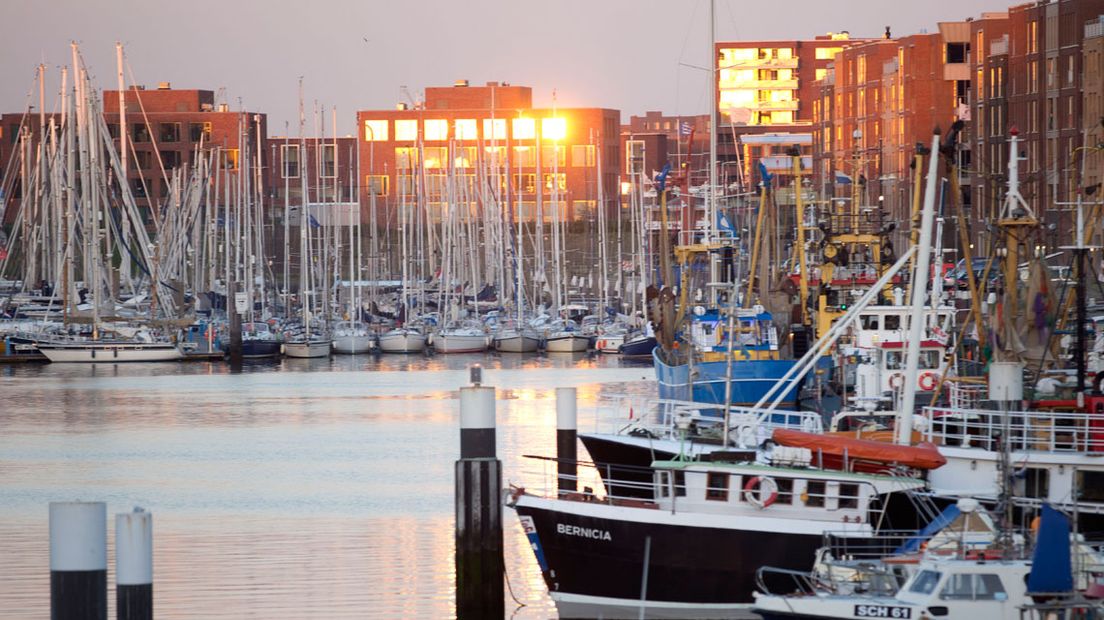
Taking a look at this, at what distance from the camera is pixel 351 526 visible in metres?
43.7

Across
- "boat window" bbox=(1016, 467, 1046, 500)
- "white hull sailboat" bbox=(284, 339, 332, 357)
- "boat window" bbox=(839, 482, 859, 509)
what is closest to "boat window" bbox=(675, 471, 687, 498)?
"boat window" bbox=(839, 482, 859, 509)

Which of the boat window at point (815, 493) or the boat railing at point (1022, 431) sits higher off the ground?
the boat railing at point (1022, 431)

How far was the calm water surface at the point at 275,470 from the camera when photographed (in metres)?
35.0

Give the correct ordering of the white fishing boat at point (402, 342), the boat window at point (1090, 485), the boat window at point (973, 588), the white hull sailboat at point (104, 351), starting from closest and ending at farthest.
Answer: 1. the boat window at point (973, 588)
2. the boat window at point (1090, 485)
3. the white hull sailboat at point (104, 351)
4. the white fishing boat at point (402, 342)

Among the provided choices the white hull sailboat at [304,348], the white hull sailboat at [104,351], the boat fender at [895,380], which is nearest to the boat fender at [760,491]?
the boat fender at [895,380]

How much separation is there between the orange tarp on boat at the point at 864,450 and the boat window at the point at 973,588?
18.5 feet

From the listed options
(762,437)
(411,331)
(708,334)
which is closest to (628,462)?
(762,437)

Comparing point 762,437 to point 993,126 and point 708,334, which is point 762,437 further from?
point 993,126

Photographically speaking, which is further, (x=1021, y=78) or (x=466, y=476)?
(x=1021, y=78)

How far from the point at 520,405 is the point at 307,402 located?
446 inches

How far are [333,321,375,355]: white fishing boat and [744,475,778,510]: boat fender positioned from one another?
9024cm

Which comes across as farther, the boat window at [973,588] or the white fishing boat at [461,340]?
the white fishing boat at [461,340]

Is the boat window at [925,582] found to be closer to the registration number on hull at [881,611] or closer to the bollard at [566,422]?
the registration number on hull at [881,611]

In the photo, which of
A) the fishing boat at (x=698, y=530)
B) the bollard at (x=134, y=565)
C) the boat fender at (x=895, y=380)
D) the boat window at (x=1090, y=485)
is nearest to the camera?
the bollard at (x=134, y=565)
